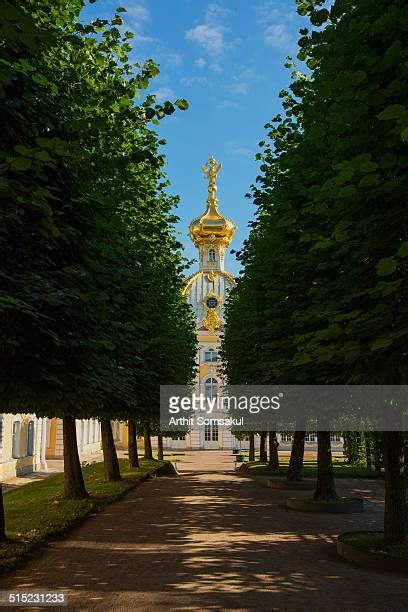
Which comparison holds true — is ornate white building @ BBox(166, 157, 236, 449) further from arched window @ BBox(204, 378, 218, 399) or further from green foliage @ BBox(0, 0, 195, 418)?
green foliage @ BBox(0, 0, 195, 418)

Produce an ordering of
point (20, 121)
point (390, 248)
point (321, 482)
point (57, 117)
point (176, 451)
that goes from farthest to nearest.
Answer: point (176, 451) < point (321, 482) < point (57, 117) < point (20, 121) < point (390, 248)

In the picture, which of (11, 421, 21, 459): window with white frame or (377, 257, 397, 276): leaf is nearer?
(377, 257, 397, 276): leaf

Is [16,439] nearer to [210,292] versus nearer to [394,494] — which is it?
[394,494]

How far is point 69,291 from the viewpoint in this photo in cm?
924

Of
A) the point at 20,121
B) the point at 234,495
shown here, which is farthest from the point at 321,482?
the point at 20,121

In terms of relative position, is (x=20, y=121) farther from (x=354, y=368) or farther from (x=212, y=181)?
(x=212, y=181)

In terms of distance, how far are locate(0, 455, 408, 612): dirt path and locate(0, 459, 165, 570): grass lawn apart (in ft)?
1.20

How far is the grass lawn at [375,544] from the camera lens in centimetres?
1118

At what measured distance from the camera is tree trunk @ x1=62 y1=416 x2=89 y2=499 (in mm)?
19766

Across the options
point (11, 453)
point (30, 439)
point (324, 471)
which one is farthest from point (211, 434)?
point (324, 471)

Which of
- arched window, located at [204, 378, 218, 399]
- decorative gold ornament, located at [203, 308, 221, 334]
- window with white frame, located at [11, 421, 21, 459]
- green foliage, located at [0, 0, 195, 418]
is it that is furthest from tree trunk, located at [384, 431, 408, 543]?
arched window, located at [204, 378, 218, 399]

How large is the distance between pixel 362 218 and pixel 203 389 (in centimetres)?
7069

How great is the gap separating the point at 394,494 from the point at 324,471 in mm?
7273

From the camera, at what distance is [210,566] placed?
10727 mm
